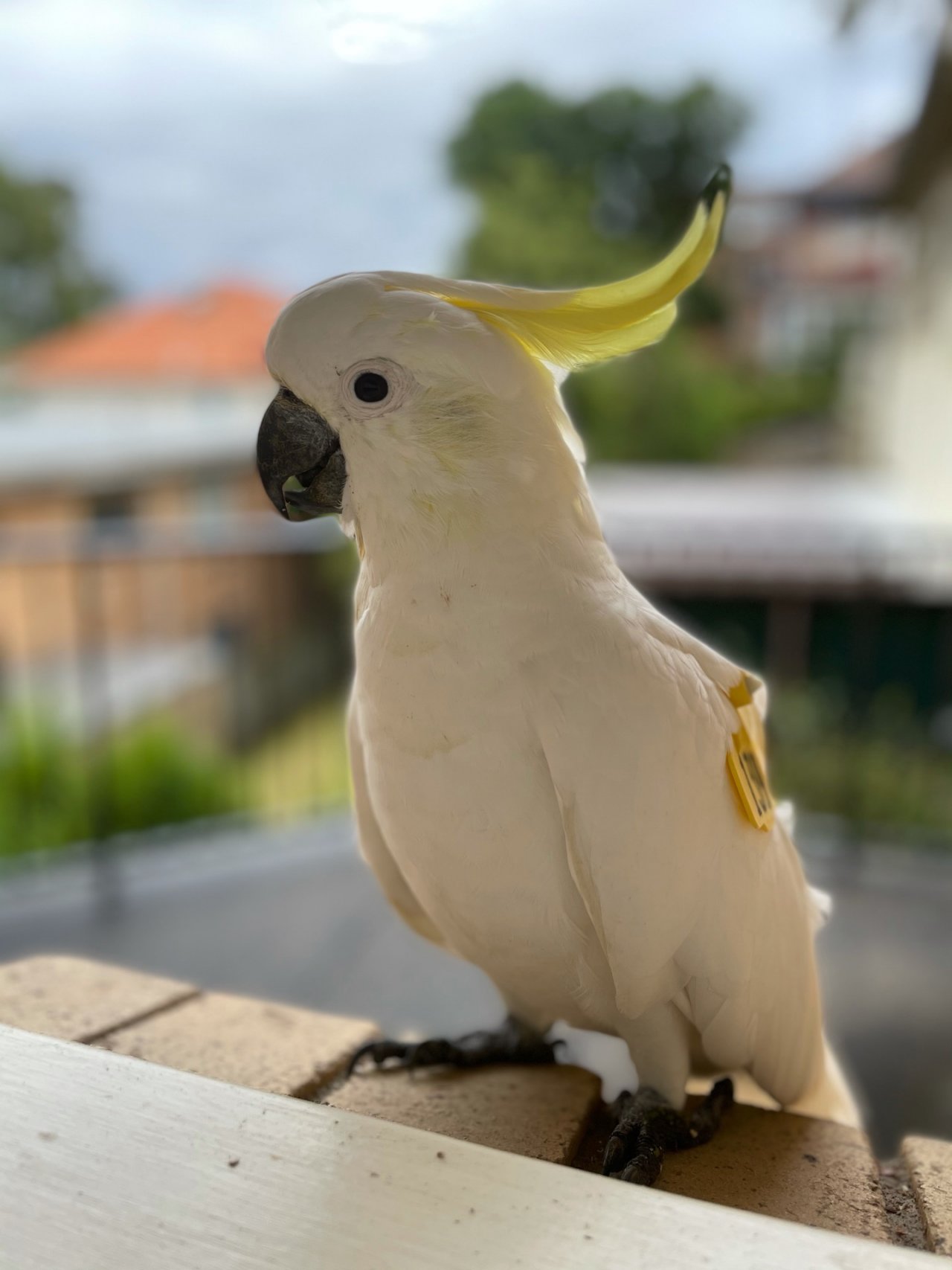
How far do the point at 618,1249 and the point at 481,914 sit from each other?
1.18 ft

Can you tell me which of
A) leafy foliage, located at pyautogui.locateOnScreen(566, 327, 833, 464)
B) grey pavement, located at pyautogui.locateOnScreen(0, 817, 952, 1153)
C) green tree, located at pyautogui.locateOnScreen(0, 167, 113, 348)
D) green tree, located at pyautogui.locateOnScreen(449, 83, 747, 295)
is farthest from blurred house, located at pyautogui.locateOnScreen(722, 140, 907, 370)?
grey pavement, located at pyautogui.locateOnScreen(0, 817, 952, 1153)

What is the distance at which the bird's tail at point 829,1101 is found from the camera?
1217 millimetres

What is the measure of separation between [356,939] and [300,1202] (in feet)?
7.72

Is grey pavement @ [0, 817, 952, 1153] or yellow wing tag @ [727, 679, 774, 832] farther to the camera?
grey pavement @ [0, 817, 952, 1153]

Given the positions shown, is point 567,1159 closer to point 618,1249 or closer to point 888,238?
point 618,1249

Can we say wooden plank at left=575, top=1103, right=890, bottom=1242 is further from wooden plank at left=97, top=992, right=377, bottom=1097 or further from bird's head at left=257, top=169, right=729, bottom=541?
bird's head at left=257, top=169, right=729, bottom=541

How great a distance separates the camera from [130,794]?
393cm

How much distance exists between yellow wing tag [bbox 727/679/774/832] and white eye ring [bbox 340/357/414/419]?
0.45 m

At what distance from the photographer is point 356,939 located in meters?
2.94

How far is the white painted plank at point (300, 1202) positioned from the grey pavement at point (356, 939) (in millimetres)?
1830

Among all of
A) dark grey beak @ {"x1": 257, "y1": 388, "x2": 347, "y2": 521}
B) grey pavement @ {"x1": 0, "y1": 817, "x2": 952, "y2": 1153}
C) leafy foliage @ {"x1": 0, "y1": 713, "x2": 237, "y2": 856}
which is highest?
dark grey beak @ {"x1": 257, "y1": 388, "x2": 347, "y2": 521}

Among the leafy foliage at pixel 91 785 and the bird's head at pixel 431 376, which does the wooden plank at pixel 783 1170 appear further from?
the leafy foliage at pixel 91 785

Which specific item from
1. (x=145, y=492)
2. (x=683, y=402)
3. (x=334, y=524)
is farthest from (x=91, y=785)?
(x=683, y=402)

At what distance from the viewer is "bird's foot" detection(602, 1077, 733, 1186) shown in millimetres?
958
